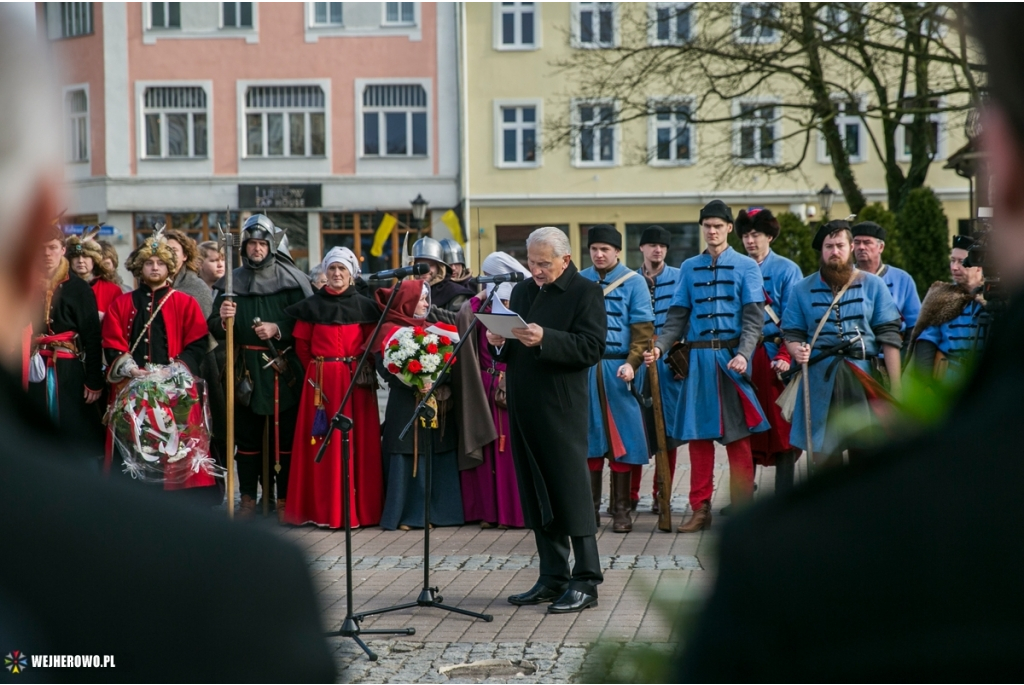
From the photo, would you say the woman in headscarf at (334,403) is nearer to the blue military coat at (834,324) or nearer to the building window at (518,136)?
the blue military coat at (834,324)

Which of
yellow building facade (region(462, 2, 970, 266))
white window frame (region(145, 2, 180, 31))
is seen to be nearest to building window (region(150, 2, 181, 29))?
white window frame (region(145, 2, 180, 31))

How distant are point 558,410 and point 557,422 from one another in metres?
0.06

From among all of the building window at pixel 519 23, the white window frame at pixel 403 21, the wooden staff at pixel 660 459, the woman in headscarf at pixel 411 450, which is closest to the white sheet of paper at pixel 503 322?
the wooden staff at pixel 660 459

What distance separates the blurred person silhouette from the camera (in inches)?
39.9

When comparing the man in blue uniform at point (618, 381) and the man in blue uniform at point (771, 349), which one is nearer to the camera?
the man in blue uniform at point (618, 381)

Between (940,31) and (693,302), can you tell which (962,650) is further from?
(940,31)

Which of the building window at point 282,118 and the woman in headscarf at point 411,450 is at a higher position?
the building window at point 282,118

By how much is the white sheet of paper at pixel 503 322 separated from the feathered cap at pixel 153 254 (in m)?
3.84

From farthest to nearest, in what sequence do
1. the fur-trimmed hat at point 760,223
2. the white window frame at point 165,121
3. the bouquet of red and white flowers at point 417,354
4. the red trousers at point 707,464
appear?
the white window frame at point 165,121 < the fur-trimmed hat at point 760,223 < the red trousers at point 707,464 < the bouquet of red and white flowers at point 417,354

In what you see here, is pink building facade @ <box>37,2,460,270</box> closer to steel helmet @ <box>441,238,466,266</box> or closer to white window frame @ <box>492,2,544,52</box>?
white window frame @ <box>492,2,544,52</box>

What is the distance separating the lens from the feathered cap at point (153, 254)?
378 inches

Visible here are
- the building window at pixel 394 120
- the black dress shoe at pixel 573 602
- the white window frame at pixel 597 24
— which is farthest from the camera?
the building window at pixel 394 120

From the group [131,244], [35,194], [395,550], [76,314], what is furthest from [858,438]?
[131,244]

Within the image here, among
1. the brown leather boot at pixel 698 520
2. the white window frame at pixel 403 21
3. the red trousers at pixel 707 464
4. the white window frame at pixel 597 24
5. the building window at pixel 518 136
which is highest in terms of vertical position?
the white window frame at pixel 403 21
